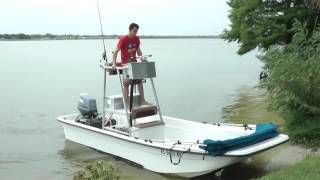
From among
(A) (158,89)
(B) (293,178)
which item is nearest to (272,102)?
(B) (293,178)

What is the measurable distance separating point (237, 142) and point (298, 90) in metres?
2.61

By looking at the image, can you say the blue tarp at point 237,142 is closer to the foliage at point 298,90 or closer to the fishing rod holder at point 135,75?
the foliage at point 298,90

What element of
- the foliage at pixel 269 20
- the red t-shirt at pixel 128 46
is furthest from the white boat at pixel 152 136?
the foliage at pixel 269 20

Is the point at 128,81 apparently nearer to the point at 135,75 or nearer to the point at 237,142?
the point at 135,75

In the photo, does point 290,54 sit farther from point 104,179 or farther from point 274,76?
point 104,179

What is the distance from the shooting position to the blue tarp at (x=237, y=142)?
9.09 m

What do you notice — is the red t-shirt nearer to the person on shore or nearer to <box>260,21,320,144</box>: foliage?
the person on shore

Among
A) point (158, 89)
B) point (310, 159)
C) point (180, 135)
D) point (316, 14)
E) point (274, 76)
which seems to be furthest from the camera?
point (158, 89)

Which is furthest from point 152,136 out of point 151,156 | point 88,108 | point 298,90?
point 298,90

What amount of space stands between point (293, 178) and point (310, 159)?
47.3 inches

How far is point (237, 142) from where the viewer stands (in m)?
9.26

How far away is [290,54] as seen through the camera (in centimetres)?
1163

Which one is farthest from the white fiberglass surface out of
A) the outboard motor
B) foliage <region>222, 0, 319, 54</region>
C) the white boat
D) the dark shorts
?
foliage <region>222, 0, 319, 54</region>

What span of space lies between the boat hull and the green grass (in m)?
1.10
